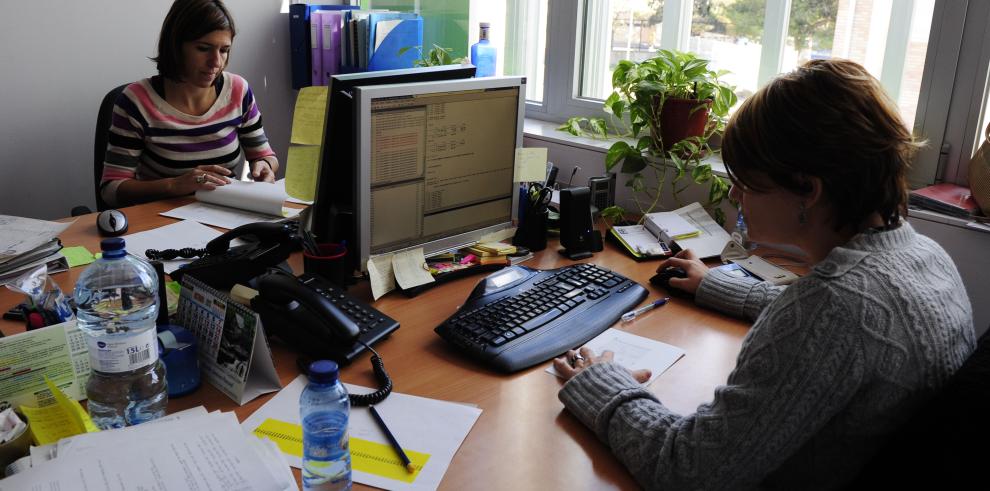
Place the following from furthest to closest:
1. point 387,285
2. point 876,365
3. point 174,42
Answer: point 174,42, point 387,285, point 876,365

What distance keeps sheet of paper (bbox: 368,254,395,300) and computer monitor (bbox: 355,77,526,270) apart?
2 centimetres

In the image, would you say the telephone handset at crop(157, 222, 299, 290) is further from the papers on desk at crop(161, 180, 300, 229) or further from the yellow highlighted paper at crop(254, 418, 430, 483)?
the yellow highlighted paper at crop(254, 418, 430, 483)

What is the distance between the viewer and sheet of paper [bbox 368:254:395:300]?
1519 mm

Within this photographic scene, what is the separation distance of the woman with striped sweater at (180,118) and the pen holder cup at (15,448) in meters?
1.26

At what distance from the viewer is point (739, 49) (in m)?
2.27

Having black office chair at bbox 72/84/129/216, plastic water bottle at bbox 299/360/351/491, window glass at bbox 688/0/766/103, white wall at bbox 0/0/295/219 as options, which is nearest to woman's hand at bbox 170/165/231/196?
black office chair at bbox 72/84/129/216

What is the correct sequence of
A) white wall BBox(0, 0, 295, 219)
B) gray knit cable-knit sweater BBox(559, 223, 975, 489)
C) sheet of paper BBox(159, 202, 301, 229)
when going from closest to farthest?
1. gray knit cable-knit sweater BBox(559, 223, 975, 489)
2. sheet of paper BBox(159, 202, 301, 229)
3. white wall BBox(0, 0, 295, 219)

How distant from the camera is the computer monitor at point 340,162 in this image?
1486 millimetres

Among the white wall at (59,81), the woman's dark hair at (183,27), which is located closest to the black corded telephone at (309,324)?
the woman's dark hair at (183,27)

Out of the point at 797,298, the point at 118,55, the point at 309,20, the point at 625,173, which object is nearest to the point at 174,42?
the point at 118,55

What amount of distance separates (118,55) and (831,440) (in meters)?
2.94

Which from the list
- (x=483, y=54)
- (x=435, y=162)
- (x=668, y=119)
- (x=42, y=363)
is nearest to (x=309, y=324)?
(x=42, y=363)

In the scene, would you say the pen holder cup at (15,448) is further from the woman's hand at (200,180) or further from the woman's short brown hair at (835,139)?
the woman's hand at (200,180)

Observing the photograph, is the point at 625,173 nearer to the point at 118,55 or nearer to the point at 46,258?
the point at 46,258
